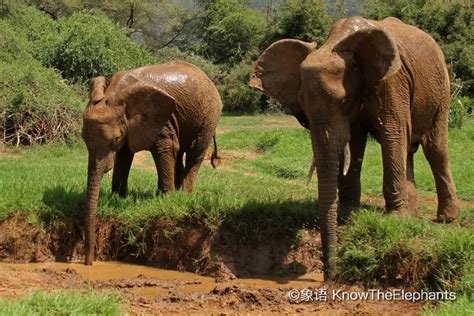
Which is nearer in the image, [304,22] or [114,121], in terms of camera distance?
[114,121]

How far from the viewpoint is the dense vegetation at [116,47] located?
1805 centimetres

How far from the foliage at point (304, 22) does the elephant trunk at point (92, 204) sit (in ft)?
82.1

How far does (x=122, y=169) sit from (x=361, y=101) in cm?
367

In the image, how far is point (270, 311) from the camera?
239 inches

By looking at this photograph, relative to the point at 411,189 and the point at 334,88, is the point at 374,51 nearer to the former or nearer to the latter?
the point at 334,88

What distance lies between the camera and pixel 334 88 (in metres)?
6.46

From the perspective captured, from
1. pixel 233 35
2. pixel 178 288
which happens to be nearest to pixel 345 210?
pixel 178 288

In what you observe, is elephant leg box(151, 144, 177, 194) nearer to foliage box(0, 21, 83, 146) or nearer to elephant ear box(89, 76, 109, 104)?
elephant ear box(89, 76, 109, 104)

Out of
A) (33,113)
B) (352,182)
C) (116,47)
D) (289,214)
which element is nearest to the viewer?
(289,214)

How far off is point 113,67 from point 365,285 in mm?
20416

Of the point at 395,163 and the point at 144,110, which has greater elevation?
the point at 144,110

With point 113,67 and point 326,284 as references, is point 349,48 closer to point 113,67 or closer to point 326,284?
point 326,284

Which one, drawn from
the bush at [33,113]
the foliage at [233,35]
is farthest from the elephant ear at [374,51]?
the foliage at [233,35]

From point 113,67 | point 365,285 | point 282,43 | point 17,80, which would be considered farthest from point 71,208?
point 113,67
